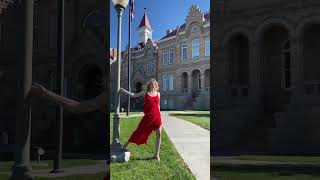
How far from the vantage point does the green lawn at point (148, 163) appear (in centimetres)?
213

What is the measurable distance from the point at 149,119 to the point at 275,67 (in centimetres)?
75

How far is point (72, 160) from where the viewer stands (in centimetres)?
222

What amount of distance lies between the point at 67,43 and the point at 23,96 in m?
0.41

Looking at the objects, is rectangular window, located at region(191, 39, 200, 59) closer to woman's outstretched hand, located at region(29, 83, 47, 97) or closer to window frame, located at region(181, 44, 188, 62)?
window frame, located at region(181, 44, 188, 62)

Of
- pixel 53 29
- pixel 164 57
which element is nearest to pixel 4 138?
pixel 53 29

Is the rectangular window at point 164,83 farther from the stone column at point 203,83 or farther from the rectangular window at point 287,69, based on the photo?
the rectangular window at point 287,69

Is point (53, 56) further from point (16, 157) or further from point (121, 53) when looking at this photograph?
point (16, 157)

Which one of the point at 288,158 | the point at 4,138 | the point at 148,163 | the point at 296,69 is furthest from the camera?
the point at 4,138

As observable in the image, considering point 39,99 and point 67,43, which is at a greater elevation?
point 67,43

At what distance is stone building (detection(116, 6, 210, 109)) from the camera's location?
2105 mm

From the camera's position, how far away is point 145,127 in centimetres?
212

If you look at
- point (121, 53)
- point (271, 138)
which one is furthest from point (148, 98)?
point (271, 138)

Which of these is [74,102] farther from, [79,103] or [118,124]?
[118,124]

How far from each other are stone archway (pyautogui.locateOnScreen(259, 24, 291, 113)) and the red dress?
0.60m
